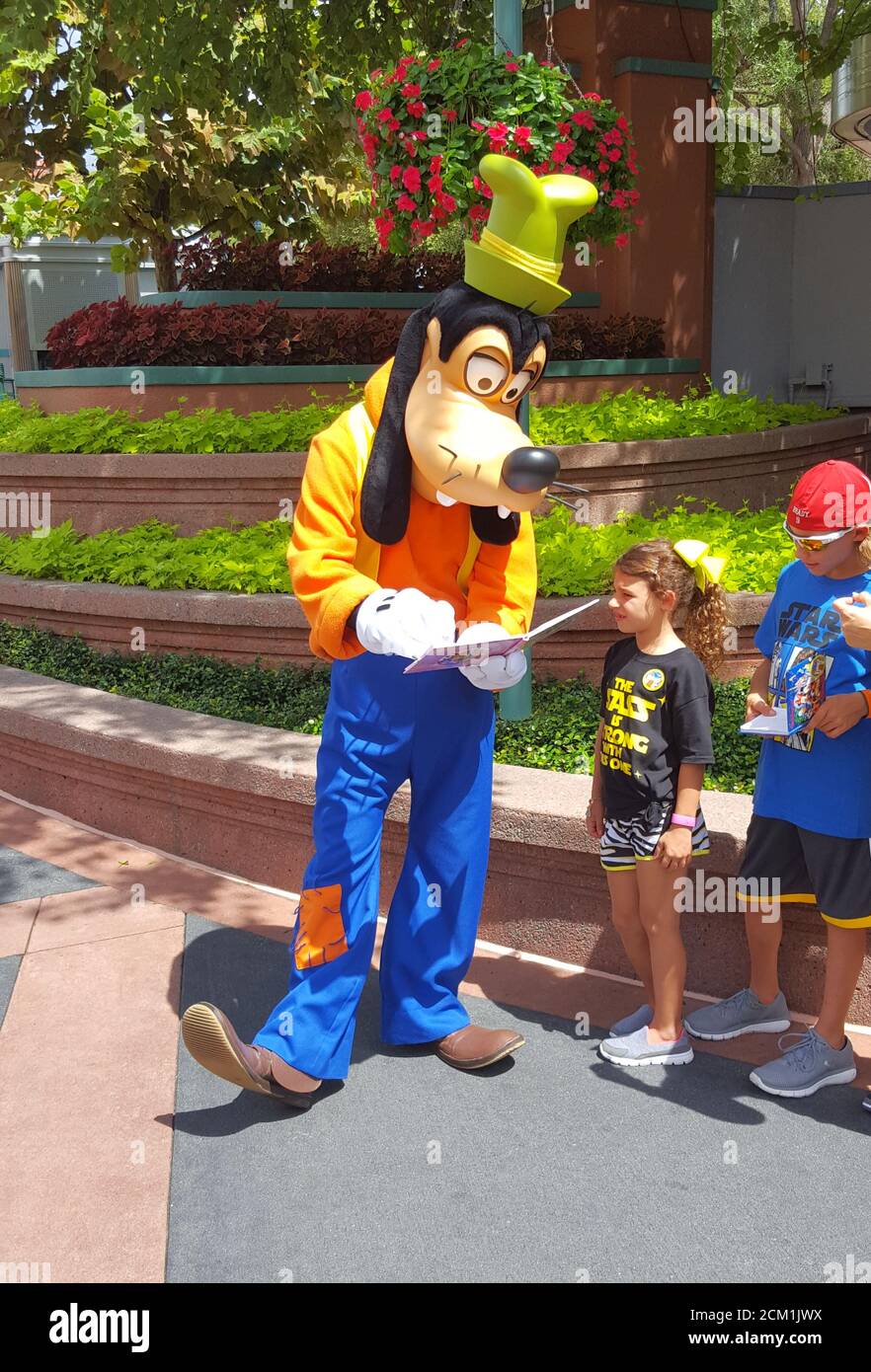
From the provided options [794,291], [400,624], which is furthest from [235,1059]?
[794,291]

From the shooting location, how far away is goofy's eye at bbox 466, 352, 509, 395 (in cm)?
337

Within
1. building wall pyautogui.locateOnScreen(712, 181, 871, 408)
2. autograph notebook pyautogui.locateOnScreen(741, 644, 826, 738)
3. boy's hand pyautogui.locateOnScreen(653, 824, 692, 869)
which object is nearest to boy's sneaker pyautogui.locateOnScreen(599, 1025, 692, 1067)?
boy's hand pyautogui.locateOnScreen(653, 824, 692, 869)

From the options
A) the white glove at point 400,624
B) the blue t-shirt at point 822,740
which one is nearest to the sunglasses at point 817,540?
the blue t-shirt at point 822,740

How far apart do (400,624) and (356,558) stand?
0.39m

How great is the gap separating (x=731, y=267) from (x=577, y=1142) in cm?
1034

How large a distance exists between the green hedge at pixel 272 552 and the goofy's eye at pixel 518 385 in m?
2.47

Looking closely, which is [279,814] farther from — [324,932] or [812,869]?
[812,869]

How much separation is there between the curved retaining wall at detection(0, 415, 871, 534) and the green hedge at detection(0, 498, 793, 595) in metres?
0.13

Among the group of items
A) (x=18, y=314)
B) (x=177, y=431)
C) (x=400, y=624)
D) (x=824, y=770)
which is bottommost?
(x=824, y=770)

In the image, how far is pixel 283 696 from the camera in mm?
6105

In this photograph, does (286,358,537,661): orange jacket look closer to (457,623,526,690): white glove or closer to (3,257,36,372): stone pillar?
(457,623,526,690): white glove

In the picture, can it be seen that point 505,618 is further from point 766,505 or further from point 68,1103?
point 766,505

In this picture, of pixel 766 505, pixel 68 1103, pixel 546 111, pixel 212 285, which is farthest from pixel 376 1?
pixel 68 1103

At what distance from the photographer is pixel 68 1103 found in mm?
3637
